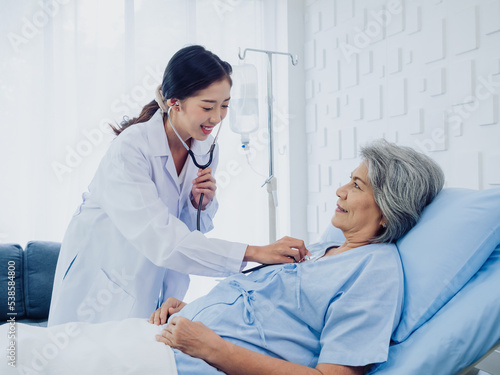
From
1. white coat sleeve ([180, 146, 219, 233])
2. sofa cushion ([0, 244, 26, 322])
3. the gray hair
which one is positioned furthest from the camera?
sofa cushion ([0, 244, 26, 322])

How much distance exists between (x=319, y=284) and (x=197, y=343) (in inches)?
14.1

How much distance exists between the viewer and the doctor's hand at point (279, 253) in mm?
1314

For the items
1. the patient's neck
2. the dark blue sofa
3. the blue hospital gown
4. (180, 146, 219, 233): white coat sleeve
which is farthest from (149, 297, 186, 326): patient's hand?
Result: the dark blue sofa

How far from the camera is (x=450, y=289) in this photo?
3.73ft

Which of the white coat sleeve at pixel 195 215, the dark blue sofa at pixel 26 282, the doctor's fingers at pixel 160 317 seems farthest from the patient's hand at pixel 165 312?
the dark blue sofa at pixel 26 282

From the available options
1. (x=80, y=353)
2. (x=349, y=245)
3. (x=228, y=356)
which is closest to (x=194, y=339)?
(x=228, y=356)

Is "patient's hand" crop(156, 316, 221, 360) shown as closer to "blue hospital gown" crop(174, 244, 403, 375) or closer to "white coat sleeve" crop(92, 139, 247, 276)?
"blue hospital gown" crop(174, 244, 403, 375)

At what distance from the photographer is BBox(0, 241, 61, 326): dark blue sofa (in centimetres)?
221

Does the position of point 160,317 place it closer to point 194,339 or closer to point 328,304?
point 194,339

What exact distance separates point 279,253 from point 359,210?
27 centimetres

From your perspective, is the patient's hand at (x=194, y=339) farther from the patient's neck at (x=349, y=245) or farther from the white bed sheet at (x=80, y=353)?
the patient's neck at (x=349, y=245)

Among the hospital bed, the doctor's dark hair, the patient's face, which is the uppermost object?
the doctor's dark hair

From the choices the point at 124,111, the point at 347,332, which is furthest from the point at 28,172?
the point at 347,332

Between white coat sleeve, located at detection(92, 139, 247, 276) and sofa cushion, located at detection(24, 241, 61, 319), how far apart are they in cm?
105
